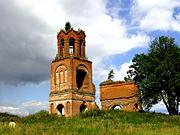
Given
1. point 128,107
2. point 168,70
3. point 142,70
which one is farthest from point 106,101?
point 168,70

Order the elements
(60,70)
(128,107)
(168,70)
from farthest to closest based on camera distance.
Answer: (60,70)
(128,107)
(168,70)

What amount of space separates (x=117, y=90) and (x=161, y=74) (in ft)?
25.7

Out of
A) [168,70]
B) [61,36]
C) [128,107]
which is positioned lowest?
[128,107]

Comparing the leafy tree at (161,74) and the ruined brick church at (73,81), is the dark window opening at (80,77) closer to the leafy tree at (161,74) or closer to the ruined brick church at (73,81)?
the ruined brick church at (73,81)

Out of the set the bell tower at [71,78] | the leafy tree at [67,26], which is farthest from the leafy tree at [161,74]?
the leafy tree at [67,26]

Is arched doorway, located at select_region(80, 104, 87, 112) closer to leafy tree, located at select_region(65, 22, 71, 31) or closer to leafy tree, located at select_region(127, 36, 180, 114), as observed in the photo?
leafy tree, located at select_region(127, 36, 180, 114)

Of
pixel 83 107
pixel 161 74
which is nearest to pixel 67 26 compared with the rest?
pixel 83 107

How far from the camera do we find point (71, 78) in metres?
49.6

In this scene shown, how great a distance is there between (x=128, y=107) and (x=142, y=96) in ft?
10.4

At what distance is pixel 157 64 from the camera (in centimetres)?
4534

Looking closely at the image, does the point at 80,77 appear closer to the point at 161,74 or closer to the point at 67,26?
the point at 67,26

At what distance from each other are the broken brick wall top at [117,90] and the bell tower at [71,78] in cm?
250

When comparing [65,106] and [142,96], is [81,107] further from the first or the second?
[142,96]

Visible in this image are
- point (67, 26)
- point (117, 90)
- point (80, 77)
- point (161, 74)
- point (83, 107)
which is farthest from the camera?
point (67, 26)
